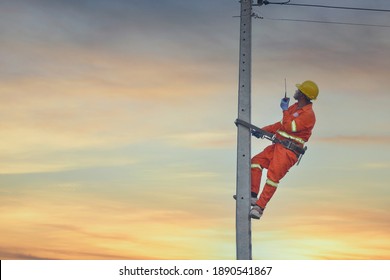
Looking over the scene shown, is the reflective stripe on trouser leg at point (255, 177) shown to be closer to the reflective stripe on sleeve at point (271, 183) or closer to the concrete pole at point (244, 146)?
the reflective stripe on sleeve at point (271, 183)

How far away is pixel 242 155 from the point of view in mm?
12203

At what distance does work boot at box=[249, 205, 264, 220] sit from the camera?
40.1 feet

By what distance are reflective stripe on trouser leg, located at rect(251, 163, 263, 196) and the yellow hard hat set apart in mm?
1682

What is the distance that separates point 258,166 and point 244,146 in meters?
0.69

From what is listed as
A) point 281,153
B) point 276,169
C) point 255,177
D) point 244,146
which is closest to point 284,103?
point 281,153

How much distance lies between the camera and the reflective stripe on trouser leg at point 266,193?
40.9ft

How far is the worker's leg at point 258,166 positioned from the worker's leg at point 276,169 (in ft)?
0.40

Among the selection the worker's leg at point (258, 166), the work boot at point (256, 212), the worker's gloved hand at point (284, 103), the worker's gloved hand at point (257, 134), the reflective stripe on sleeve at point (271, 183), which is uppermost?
the worker's gloved hand at point (284, 103)

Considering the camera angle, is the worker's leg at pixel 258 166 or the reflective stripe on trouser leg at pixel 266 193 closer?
the reflective stripe on trouser leg at pixel 266 193

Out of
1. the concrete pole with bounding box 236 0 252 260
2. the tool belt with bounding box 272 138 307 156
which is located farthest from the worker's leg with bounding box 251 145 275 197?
the concrete pole with bounding box 236 0 252 260

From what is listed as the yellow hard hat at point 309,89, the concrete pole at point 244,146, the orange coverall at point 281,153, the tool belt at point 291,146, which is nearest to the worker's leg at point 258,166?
the orange coverall at point 281,153
